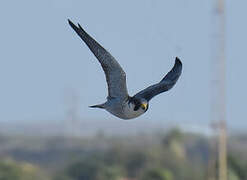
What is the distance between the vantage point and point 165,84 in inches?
509

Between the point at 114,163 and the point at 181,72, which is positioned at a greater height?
the point at 114,163

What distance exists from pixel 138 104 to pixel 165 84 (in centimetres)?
122

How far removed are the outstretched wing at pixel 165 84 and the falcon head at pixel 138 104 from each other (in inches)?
9.2

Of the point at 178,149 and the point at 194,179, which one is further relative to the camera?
the point at 178,149

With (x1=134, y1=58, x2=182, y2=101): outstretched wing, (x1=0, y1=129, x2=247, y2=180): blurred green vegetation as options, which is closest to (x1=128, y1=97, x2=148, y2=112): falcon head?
(x1=134, y1=58, x2=182, y2=101): outstretched wing

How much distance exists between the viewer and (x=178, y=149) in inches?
3489

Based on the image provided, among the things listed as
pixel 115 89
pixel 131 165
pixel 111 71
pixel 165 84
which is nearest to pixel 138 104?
pixel 115 89

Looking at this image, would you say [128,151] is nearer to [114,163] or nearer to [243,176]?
[114,163]

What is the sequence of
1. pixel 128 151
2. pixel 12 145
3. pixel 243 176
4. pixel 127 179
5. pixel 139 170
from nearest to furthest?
pixel 243 176 < pixel 127 179 < pixel 139 170 < pixel 128 151 < pixel 12 145

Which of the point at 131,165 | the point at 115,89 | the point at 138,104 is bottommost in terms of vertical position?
the point at 138,104

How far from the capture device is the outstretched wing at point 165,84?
12369mm

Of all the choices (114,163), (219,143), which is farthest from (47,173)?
(219,143)

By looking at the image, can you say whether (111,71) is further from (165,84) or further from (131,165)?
(131,165)

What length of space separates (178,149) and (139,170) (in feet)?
40.8
